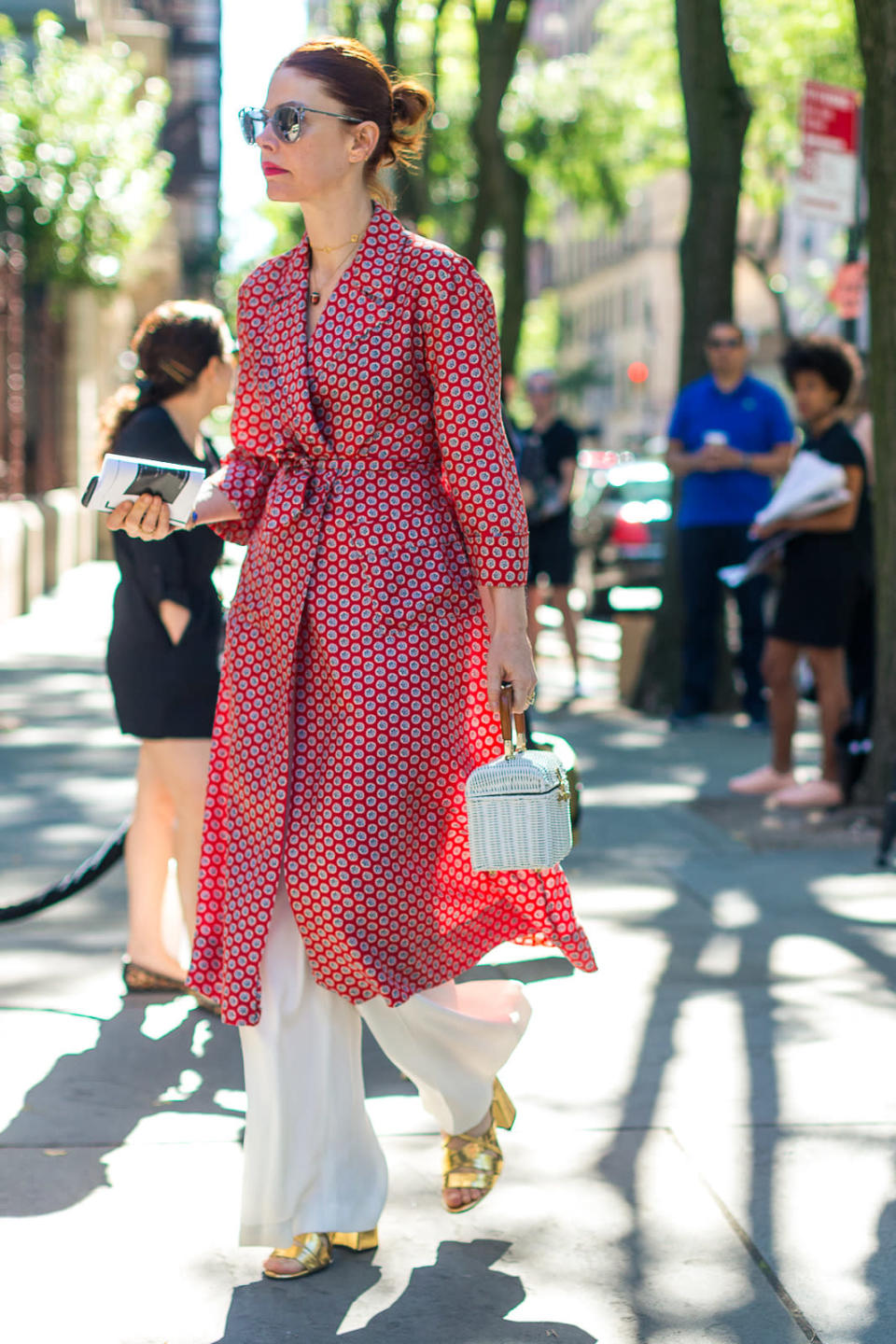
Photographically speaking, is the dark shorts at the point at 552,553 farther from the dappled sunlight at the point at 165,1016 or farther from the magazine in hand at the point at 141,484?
the magazine in hand at the point at 141,484

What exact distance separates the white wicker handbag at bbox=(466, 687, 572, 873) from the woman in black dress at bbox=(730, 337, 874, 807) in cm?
450

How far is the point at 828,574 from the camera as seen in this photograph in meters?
7.70

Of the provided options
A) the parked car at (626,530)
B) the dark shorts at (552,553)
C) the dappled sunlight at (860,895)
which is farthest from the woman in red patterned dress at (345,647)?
the parked car at (626,530)

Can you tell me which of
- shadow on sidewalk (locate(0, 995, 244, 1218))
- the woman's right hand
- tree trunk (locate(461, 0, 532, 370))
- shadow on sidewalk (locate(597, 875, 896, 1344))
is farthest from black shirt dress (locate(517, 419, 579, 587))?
the woman's right hand

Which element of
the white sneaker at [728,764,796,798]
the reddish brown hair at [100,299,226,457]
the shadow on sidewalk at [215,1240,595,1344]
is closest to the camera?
the shadow on sidewalk at [215,1240,595,1344]

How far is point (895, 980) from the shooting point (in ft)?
17.5

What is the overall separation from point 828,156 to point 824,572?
5.00 meters

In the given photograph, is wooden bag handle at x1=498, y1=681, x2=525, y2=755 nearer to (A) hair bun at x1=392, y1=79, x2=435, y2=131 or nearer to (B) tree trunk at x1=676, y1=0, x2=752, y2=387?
(A) hair bun at x1=392, y1=79, x2=435, y2=131

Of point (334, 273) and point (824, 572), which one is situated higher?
point (334, 273)

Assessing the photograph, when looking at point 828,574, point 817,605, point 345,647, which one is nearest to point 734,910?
point 817,605

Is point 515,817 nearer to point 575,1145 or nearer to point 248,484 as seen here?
point 248,484

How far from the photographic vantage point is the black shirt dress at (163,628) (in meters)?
4.89

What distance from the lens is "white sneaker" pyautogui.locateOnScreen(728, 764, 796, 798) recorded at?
322 inches

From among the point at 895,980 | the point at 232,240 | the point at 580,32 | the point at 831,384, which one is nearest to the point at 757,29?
the point at 232,240
